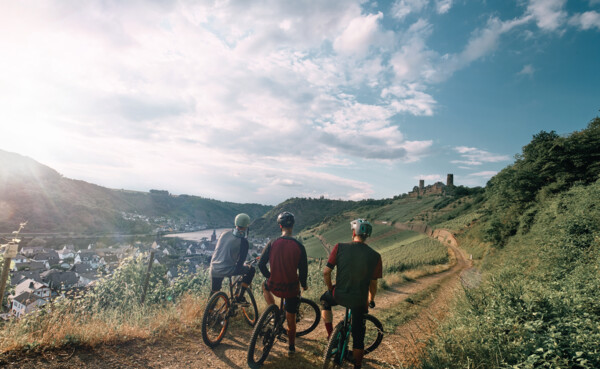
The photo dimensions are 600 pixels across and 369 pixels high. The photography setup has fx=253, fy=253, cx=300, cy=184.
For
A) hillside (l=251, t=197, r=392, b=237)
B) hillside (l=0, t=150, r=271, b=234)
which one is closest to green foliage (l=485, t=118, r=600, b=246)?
hillside (l=0, t=150, r=271, b=234)

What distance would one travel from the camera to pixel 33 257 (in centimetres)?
4322

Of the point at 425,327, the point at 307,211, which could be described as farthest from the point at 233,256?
the point at 307,211

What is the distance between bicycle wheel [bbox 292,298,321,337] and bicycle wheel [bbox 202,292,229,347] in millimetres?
1479

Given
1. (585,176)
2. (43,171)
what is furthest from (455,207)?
(43,171)

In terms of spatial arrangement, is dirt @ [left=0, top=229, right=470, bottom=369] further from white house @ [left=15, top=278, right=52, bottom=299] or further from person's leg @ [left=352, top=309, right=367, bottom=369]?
white house @ [left=15, top=278, right=52, bottom=299]

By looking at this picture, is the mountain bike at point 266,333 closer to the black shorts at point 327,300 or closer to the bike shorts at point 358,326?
the black shorts at point 327,300

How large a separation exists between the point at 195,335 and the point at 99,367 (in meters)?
1.75

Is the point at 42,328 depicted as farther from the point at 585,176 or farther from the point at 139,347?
the point at 585,176

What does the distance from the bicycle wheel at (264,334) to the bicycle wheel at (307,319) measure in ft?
2.29

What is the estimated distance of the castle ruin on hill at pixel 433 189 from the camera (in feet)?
349

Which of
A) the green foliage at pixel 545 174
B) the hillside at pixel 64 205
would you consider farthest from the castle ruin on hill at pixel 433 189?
the hillside at pixel 64 205

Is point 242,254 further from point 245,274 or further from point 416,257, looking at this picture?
point 416,257

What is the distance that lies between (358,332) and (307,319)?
3.26 metres

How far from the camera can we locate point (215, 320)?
198 inches
